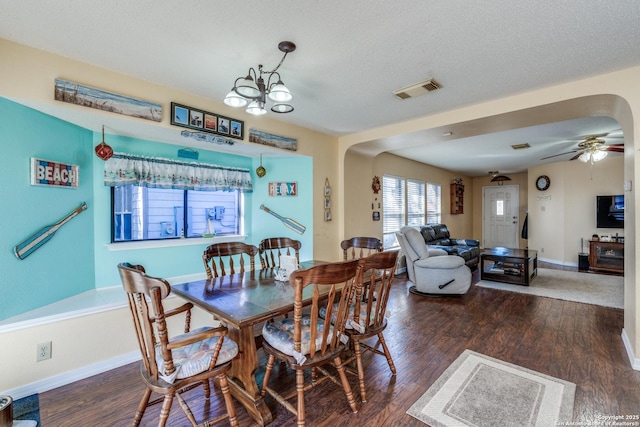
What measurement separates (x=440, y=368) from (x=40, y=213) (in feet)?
11.8

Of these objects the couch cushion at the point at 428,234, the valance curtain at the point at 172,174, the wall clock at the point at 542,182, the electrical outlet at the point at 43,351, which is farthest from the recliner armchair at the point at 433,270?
the wall clock at the point at 542,182

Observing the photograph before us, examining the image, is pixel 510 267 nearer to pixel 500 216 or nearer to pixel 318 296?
pixel 500 216

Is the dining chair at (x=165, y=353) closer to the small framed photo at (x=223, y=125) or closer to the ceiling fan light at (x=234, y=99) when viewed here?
the ceiling fan light at (x=234, y=99)

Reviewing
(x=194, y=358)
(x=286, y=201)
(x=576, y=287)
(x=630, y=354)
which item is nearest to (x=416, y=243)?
(x=286, y=201)

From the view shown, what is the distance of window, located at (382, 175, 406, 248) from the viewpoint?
18.8 ft

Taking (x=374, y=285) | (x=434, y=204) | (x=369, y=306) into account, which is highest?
(x=434, y=204)

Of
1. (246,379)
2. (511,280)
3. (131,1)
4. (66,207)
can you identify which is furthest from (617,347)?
(66,207)

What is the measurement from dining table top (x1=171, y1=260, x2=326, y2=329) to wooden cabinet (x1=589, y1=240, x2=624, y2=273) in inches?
271

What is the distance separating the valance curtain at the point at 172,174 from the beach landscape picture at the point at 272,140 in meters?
0.66

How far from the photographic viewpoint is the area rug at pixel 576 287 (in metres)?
4.12

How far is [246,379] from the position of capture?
1873 millimetres

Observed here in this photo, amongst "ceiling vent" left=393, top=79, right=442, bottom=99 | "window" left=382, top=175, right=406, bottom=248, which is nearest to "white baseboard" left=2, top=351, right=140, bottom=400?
"ceiling vent" left=393, top=79, right=442, bottom=99

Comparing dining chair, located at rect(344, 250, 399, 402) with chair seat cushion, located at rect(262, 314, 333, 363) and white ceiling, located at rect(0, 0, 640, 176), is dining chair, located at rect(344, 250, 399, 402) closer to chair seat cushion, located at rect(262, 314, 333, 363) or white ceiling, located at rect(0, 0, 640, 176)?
chair seat cushion, located at rect(262, 314, 333, 363)

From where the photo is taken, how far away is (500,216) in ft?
29.6
